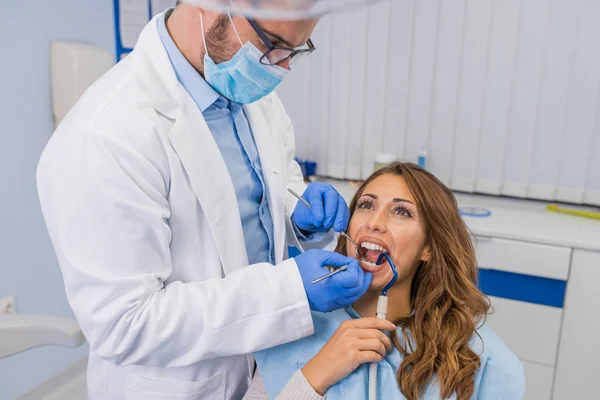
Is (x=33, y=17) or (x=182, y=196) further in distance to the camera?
(x=33, y=17)

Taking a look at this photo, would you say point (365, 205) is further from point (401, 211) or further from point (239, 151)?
point (239, 151)

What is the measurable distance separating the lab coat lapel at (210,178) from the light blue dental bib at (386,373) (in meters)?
0.25

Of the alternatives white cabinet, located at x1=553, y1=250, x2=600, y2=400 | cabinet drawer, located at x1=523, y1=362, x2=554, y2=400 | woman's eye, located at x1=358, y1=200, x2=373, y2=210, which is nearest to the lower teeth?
woman's eye, located at x1=358, y1=200, x2=373, y2=210

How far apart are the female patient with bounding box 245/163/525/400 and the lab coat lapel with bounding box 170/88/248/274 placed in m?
0.27

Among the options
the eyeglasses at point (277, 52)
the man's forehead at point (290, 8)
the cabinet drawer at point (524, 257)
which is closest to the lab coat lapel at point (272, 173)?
the eyeglasses at point (277, 52)

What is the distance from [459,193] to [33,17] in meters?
1.81

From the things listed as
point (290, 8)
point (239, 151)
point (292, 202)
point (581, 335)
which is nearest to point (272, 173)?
point (239, 151)

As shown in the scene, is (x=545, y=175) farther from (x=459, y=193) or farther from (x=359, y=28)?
(x=359, y=28)

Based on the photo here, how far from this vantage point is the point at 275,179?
123 centimetres

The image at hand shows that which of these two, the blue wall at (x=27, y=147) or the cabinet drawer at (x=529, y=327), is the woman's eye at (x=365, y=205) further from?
the blue wall at (x=27, y=147)

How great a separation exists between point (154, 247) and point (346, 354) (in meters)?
0.43

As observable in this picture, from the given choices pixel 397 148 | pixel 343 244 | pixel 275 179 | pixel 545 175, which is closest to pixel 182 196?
pixel 275 179

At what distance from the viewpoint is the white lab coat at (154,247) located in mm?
884

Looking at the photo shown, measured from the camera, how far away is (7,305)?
187 centimetres
